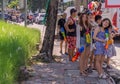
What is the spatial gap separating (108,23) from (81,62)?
1.21 meters

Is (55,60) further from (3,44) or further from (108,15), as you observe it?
(108,15)

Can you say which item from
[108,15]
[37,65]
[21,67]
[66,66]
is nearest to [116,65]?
[66,66]

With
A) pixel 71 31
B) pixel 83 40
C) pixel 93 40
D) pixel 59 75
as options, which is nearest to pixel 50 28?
pixel 71 31

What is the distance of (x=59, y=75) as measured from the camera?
31.0 feet

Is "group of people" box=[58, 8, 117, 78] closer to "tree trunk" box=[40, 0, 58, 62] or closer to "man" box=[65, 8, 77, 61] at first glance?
"man" box=[65, 8, 77, 61]

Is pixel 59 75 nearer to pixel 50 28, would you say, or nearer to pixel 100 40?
pixel 100 40

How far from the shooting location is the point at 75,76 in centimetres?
940

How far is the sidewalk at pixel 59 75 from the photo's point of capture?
28.5 feet

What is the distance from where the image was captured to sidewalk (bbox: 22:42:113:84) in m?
8.68

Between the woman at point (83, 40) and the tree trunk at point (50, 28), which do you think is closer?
the woman at point (83, 40)

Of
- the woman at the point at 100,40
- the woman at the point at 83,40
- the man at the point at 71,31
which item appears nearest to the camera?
the woman at the point at 100,40

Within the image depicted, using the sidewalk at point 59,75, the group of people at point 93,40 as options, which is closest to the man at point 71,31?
the sidewalk at point 59,75

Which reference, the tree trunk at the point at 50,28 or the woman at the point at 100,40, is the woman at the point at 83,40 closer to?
the woman at the point at 100,40

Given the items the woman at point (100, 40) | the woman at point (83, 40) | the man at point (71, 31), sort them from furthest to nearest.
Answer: the man at point (71, 31)
the woman at point (83, 40)
the woman at point (100, 40)
